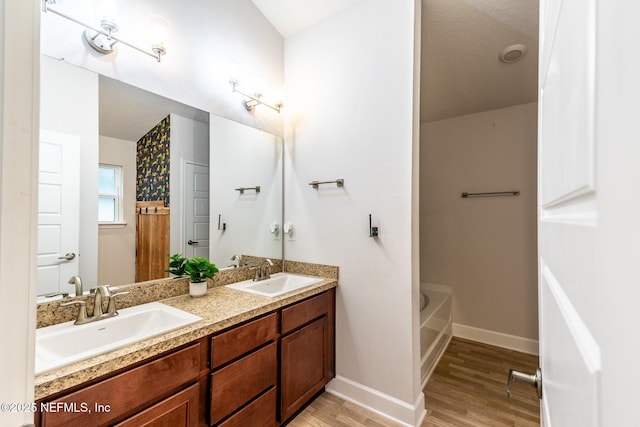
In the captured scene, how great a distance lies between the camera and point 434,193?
3.36 meters

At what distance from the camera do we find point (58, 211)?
4.20ft

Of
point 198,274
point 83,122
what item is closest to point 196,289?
point 198,274

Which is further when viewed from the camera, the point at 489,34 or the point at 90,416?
the point at 489,34

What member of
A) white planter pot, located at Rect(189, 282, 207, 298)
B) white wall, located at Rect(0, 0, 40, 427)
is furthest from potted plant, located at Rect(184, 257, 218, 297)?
white wall, located at Rect(0, 0, 40, 427)

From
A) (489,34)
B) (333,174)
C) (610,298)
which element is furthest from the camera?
(333,174)

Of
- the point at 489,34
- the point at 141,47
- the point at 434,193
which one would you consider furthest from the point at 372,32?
the point at 434,193

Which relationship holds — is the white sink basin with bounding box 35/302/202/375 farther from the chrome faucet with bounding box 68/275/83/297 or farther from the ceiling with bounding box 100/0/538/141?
the ceiling with bounding box 100/0/538/141

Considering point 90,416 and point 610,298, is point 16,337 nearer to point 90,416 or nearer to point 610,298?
point 610,298

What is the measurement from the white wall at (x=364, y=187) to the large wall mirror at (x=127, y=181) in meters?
0.56

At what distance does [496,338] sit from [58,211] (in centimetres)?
372

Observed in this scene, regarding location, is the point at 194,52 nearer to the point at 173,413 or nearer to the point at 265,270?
the point at 265,270

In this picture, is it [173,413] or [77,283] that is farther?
[77,283]

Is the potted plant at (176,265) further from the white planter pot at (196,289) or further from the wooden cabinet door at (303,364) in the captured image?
the wooden cabinet door at (303,364)

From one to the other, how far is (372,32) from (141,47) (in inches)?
58.7
